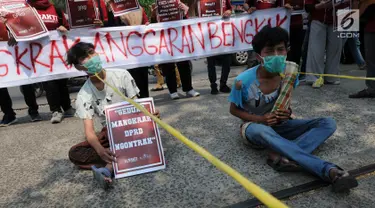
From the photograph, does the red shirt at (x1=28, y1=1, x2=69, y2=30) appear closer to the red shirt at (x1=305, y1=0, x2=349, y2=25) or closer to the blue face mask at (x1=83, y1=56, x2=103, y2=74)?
the blue face mask at (x1=83, y1=56, x2=103, y2=74)

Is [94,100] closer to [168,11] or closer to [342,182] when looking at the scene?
[342,182]

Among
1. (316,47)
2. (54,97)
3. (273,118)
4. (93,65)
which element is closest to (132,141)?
(93,65)

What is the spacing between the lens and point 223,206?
2018 mm

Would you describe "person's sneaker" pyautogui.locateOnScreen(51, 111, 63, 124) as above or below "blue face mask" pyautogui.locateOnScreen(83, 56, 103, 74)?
below

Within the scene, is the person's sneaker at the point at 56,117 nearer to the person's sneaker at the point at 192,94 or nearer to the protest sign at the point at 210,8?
the person's sneaker at the point at 192,94

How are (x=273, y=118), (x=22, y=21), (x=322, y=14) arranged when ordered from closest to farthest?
(x=273, y=118) < (x=22, y=21) < (x=322, y=14)

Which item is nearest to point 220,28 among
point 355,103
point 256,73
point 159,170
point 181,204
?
point 355,103

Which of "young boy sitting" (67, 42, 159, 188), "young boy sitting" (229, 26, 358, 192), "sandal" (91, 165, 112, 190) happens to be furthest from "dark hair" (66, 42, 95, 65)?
"young boy sitting" (229, 26, 358, 192)

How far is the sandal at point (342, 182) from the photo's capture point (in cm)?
196

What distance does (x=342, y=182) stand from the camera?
1.96 m

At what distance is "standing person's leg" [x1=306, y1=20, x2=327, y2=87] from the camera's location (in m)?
4.71

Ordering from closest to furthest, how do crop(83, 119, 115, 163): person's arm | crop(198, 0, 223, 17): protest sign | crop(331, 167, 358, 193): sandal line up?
1. crop(331, 167, 358, 193): sandal
2. crop(83, 119, 115, 163): person's arm
3. crop(198, 0, 223, 17): protest sign

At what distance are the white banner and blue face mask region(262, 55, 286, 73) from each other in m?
2.51

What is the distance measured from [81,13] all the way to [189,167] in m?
2.80
